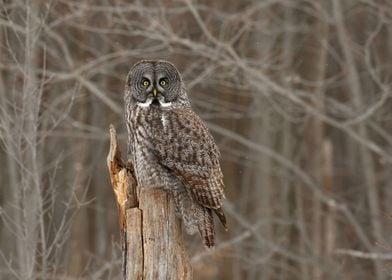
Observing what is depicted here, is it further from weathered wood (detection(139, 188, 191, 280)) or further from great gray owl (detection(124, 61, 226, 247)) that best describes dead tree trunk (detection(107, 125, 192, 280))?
great gray owl (detection(124, 61, 226, 247))

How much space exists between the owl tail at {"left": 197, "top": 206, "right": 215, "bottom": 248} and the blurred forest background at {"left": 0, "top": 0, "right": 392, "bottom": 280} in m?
3.26

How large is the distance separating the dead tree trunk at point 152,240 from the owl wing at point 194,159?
0.47m

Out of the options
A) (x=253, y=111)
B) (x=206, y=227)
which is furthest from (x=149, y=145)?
(x=253, y=111)

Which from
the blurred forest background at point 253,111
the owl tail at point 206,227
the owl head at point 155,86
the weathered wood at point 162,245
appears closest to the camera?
the weathered wood at point 162,245

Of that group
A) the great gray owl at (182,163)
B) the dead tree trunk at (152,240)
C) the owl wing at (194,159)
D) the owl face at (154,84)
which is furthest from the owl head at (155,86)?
the dead tree trunk at (152,240)

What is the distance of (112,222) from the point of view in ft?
62.5

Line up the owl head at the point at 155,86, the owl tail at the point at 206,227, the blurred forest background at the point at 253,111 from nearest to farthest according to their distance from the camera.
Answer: the owl tail at the point at 206,227, the owl head at the point at 155,86, the blurred forest background at the point at 253,111

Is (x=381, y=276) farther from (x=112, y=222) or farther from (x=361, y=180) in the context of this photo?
(x=112, y=222)

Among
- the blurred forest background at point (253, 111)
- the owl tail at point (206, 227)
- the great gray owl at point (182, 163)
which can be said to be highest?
the blurred forest background at point (253, 111)

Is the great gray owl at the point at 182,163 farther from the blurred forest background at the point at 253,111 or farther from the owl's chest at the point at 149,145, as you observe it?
the blurred forest background at the point at 253,111

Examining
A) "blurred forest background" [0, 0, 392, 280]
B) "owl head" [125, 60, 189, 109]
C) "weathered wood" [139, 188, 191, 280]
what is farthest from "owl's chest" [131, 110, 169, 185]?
"blurred forest background" [0, 0, 392, 280]

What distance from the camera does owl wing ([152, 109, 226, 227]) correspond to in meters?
6.04

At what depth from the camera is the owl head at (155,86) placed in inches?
255

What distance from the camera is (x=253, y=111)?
50.5 feet
